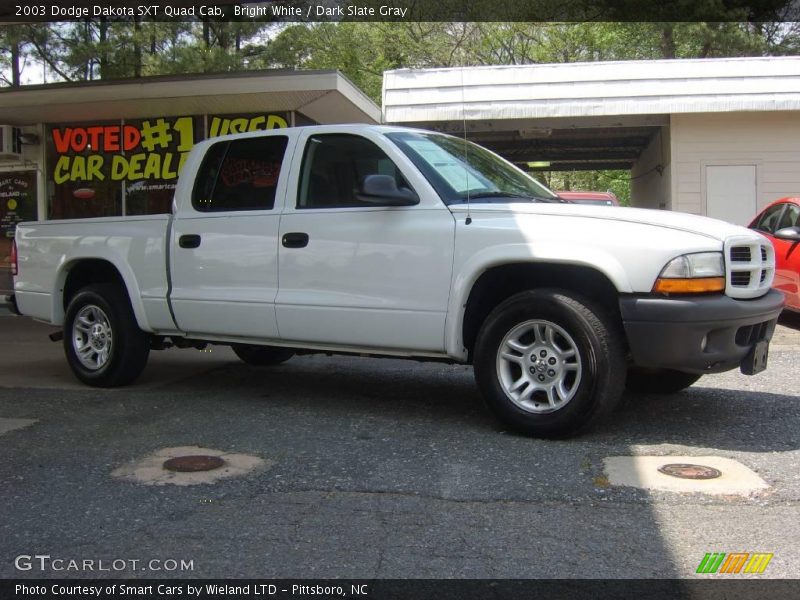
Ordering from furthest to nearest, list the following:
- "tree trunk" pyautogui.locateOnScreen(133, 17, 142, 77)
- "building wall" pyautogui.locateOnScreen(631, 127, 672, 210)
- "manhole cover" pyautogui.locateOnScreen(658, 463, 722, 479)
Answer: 1. "tree trunk" pyautogui.locateOnScreen(133, 17, 142, 77)
2. "building wall" pyautogui.locateOnScreen(631, 127, 672, 210)
3. "manhole cover" pyautogui.locateOnScreen(658, 463, 722, 479)

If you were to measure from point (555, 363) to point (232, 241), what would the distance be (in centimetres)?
251

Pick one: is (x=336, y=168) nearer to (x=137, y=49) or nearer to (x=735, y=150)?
(x=735, y=150)

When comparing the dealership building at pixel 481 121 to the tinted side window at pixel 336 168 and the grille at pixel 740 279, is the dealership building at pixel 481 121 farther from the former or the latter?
the grille at pixel 740 279

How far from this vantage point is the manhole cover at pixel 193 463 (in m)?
4.35

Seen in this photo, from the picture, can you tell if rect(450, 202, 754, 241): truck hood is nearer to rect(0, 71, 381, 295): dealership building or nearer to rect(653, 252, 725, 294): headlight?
rect(653, 252, 725, 294): headlight

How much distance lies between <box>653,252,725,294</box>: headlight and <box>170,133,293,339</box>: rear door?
2601 millimetres

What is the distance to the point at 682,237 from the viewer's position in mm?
4352

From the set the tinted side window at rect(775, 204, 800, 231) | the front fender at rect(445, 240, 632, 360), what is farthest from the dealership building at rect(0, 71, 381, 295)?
the front fender at rect(445, 240, 632, 360)

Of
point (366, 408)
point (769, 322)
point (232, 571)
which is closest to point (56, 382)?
point (366, 408)

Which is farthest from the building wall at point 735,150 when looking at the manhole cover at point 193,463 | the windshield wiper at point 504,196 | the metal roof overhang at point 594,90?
the manhole cover at point 193,463

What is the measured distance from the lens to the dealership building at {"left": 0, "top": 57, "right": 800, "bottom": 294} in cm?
1359

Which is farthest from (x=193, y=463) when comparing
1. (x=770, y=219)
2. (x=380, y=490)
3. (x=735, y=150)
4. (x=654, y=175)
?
(x=654, y=175)

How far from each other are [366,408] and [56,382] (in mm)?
2993

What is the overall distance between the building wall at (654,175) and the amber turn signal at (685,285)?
11.8 m
